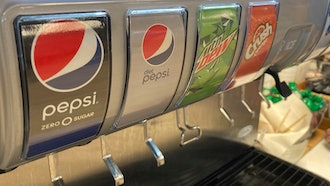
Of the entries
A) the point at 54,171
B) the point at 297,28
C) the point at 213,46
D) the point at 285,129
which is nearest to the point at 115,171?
the point at 54,171

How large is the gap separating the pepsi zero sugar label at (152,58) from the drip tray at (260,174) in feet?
1.85

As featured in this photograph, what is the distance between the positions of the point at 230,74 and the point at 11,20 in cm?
40

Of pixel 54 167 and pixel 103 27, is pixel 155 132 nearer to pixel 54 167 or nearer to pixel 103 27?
pixel 54 167

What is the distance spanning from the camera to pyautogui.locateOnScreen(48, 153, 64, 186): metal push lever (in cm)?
59

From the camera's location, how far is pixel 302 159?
4.35 ft

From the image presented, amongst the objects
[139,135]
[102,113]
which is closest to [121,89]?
[102,113]

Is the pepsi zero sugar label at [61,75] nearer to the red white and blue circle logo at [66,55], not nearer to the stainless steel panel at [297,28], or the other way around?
the red white and blue circle logo at [66,55]

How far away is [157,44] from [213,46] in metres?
0.13

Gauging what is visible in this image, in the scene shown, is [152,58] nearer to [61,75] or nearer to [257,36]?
[61,75]

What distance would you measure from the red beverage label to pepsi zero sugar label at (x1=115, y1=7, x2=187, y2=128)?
17 cm

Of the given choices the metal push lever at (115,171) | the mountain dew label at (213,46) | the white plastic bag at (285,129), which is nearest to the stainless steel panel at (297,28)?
the mountain dew label at (213,46)

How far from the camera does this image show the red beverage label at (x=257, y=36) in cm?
56

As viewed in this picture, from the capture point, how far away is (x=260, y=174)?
100cm

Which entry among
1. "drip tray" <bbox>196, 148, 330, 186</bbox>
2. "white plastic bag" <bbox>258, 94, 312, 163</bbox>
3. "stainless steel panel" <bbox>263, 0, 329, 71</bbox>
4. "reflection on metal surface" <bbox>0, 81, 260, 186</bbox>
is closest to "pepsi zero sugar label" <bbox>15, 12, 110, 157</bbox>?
"reflection on metal surface" <bbox>0, 81, 260, 186</bbox>
